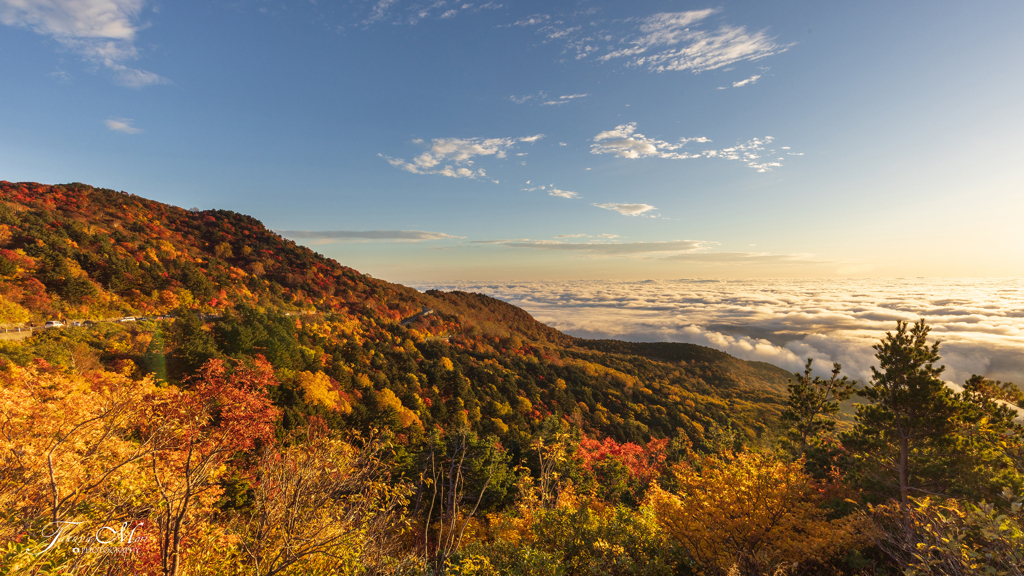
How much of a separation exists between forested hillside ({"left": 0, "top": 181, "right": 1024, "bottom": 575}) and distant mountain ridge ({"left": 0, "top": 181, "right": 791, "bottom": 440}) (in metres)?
0.48

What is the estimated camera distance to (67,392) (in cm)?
1443

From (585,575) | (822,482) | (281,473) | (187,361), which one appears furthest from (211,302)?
(822,482)

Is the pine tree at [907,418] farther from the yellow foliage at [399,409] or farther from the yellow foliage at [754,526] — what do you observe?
the yellow foliage at [399,409]

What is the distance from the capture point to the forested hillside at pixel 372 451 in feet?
27.7

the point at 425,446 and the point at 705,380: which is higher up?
the point at 425,446

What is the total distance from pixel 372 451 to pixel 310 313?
58.9 m

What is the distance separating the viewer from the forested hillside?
8.44 meters

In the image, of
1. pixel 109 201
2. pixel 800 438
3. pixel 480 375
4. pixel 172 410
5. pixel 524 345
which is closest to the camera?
pixel 172 410

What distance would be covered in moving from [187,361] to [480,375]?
136 ft

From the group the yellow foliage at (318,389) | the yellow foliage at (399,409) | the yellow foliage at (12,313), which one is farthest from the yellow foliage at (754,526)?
the yellow foliage at (12,313)

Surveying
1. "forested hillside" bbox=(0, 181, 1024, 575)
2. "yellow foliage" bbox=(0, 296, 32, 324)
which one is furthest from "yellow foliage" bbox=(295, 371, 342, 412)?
"yellow foliage" bbox=(0, 296, 32, 324)

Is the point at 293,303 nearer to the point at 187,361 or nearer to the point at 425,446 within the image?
the point at 187,361

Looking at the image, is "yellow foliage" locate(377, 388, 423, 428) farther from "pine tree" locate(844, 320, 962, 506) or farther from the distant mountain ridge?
"pine tree" locate(844, 320, 962, 506)

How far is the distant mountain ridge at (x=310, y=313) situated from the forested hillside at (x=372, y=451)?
0.48 meters
